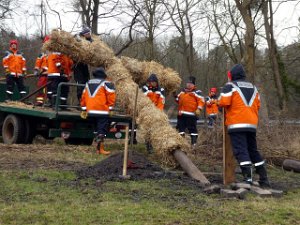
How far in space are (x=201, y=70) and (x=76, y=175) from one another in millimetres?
29452

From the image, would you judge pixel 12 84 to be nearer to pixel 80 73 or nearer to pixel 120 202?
pixel 80 73

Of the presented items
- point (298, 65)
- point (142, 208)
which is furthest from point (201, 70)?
point (142, 208)

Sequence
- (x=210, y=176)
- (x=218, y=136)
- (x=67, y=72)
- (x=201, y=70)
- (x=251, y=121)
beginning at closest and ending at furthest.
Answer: (x=251, y=121) < (x=210, y=176) < (x=218, y=136) < (x=67, y=72) < (x=201, y=70)

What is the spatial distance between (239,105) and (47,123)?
252 inches

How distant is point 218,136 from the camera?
1279cm

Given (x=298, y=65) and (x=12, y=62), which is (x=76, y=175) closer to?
(x=12, y=62)

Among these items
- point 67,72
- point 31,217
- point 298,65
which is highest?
point 298,65

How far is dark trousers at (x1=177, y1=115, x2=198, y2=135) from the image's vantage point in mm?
14648

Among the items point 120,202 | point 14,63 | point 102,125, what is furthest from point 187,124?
point 120,202

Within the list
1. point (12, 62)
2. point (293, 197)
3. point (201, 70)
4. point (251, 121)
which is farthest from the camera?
point (201, 70)

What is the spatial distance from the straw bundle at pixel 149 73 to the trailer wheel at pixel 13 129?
311cm

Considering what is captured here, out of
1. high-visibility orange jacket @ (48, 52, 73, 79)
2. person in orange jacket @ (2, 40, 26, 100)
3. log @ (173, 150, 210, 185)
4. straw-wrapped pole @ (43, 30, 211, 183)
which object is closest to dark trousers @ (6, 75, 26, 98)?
person in orange jacket @ (2, 40, 26, 100)

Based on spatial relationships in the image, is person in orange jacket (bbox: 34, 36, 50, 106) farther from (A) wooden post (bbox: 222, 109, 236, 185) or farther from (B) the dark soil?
(A) wooden post (bbox: 222, 109, 236, 185)

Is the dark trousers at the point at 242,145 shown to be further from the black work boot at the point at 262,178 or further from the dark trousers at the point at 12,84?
the dark trousers at the point at 12,84
